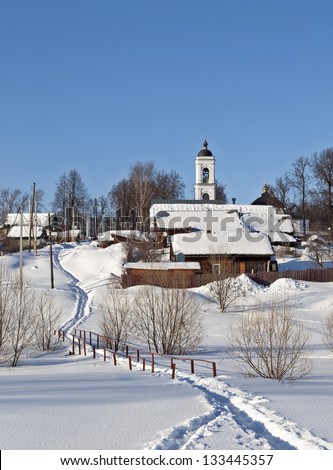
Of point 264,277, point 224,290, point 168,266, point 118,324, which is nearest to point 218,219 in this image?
point 264,277

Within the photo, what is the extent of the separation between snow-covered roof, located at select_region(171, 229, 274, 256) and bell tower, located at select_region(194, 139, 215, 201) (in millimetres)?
39324

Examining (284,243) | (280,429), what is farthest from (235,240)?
(280,429)

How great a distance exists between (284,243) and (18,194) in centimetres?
5529

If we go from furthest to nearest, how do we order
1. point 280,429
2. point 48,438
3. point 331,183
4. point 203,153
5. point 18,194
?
point 18,194
point 203,153
point 331,183
point 280,429
point 48,438

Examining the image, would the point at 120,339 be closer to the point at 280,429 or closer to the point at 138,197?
the point at 280,429

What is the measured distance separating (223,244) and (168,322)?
24650mm

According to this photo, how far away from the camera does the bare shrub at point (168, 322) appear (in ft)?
90.6

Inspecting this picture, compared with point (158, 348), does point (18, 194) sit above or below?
above

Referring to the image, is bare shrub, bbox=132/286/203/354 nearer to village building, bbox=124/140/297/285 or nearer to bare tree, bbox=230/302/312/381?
bare tree, bbox=230/302/312/381

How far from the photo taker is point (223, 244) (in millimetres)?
51750

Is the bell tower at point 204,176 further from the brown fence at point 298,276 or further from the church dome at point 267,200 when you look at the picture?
the brown fence at point 298,276

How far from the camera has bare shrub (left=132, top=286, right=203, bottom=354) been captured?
27609 mm

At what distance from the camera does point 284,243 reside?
6962 cm
